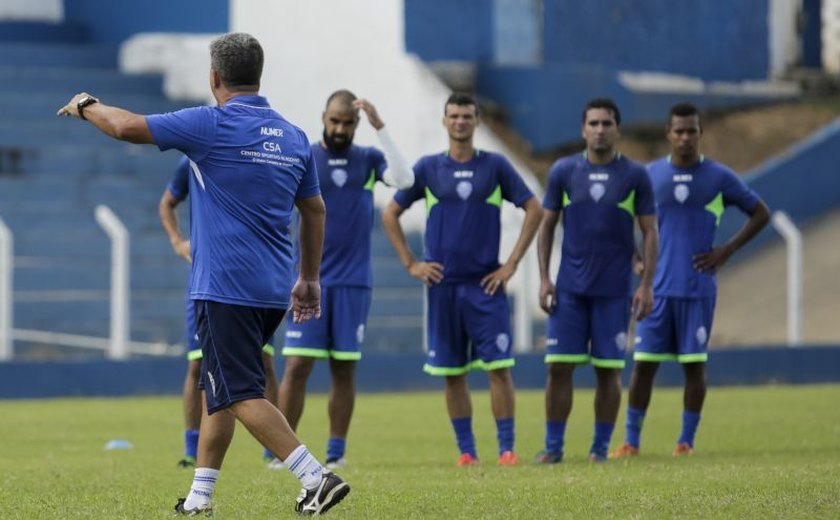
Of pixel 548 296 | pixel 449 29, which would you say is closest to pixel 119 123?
pixel 548 296

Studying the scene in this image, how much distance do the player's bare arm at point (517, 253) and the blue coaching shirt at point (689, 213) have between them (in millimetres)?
1251

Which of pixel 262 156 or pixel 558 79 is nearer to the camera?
pixel 262 156

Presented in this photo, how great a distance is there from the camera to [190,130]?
865 cm

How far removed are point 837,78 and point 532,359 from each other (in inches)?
570

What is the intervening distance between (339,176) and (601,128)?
5.91 ft

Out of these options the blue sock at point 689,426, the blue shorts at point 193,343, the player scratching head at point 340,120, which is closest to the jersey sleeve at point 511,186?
the player scratching head at point 340,120

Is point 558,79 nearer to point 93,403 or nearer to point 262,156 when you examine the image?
point 93,403

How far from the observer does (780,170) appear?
28.8 meters

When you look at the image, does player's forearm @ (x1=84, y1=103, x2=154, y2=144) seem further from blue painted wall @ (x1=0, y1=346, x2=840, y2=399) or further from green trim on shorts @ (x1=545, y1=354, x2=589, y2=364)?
blue painted wall @ (x1=0, y1=346, x2=840, y2=399)

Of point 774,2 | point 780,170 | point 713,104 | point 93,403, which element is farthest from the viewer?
point 774,2

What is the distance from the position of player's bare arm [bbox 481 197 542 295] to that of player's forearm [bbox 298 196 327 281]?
3437 mm

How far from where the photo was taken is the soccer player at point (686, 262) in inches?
532

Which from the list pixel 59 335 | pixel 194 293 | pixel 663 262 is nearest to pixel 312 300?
pixel 194 293

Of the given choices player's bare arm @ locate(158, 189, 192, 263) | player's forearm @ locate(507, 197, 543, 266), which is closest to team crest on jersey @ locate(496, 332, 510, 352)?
player's forearm @ locate(507, 197, 543, 266)
